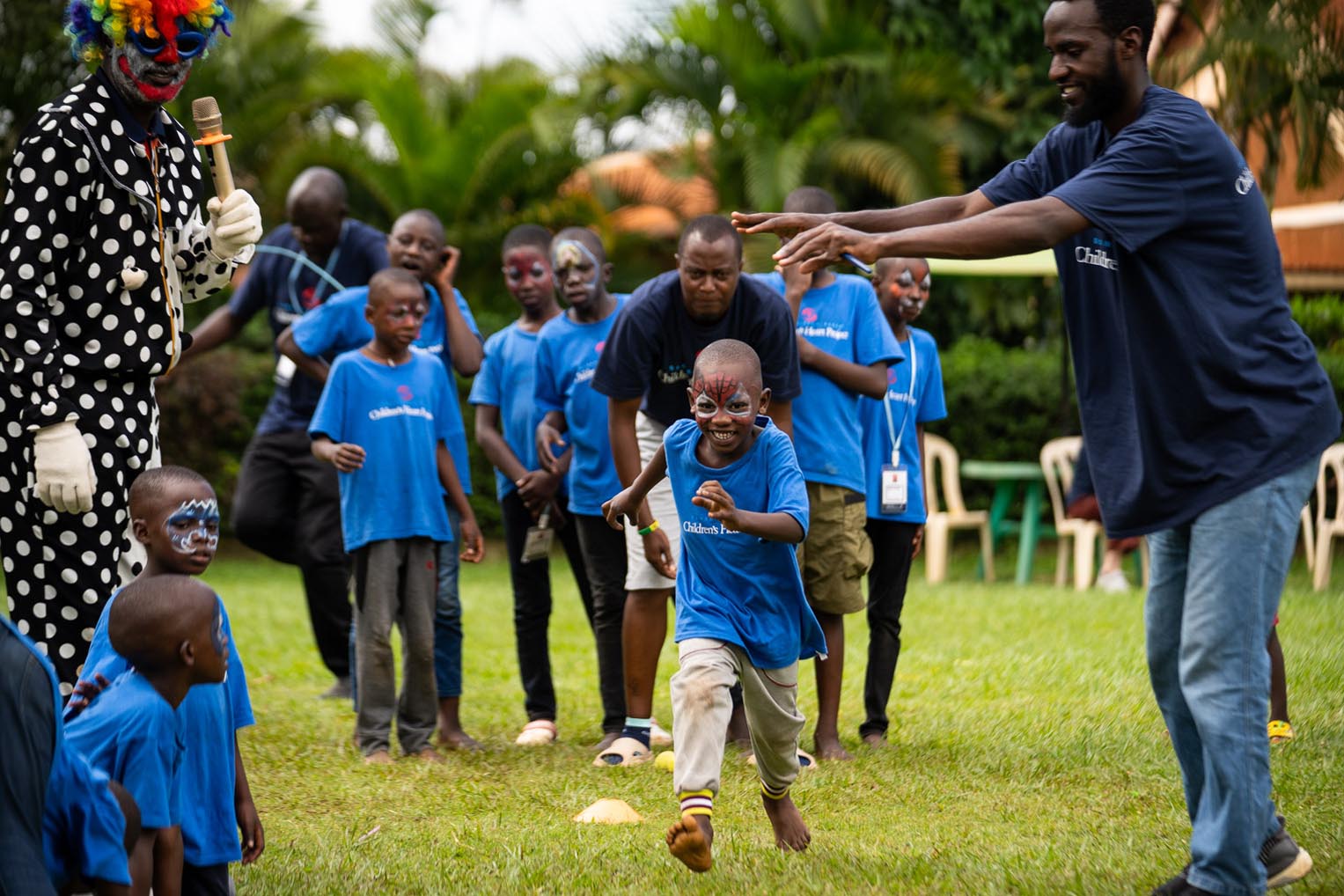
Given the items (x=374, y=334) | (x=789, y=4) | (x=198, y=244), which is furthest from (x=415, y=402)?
(x=789, y=4)

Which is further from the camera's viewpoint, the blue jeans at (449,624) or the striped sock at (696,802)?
the blue jeans at (449,624)

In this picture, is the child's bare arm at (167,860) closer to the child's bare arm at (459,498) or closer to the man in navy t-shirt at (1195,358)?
the man in navy t-shirt at (1195,358)

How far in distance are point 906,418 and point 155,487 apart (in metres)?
3.93

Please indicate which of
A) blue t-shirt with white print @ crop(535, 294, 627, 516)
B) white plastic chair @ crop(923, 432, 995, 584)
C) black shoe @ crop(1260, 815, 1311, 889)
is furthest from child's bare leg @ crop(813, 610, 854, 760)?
white plastic chair @ crop(923, 432, 995, 584)

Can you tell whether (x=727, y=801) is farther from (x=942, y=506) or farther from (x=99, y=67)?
(x=942, y=506)

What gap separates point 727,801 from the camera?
557 cm

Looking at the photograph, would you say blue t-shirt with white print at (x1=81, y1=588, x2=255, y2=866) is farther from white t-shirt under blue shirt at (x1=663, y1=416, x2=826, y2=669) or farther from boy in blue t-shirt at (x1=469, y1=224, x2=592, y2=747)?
boy in blue t-shirt at (x1=469, y1=224, x2=592, y2=747)

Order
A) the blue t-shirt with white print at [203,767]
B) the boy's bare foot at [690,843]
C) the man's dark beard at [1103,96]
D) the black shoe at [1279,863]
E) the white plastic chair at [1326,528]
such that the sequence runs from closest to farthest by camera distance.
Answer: the blue t-shirt with white print at [203,767]
the man's dark beard at [1103,96]
the black shoe at [1279,863]
the boy's bare foot at [690,843]
the white plastic chair at [1326,528]

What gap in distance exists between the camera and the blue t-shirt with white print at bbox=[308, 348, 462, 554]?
645cm

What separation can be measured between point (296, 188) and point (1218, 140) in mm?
5196

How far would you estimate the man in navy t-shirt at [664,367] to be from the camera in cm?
584

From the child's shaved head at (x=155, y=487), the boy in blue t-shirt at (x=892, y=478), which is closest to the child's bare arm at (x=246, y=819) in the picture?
the child's shaved head at (x=155, y=487)

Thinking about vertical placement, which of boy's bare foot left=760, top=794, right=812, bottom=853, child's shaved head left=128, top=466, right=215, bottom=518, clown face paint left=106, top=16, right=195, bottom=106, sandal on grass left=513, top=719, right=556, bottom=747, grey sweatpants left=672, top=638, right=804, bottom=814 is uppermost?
clown face paint left=106, top=16, right=195, bottom=106

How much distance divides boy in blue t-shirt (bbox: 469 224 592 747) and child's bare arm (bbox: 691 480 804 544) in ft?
8.48
